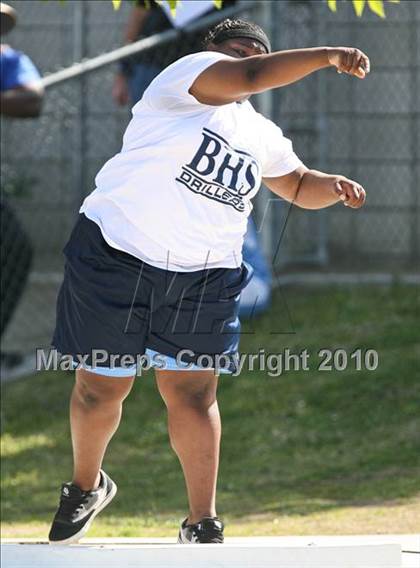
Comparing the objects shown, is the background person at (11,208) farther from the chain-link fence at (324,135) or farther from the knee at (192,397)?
the knee at (192,397)

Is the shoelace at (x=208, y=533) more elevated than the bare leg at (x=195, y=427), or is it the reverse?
the bare leg at (x=195, y=427)

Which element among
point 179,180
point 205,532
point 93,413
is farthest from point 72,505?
point 179,180

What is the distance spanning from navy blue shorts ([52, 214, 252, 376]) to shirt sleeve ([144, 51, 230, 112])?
0.44 m

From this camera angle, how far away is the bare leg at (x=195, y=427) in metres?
3.93

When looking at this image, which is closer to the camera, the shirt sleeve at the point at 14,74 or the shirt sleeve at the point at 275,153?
the shirt sleeve at the point at 275,153

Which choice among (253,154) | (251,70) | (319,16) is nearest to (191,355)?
(253,154)

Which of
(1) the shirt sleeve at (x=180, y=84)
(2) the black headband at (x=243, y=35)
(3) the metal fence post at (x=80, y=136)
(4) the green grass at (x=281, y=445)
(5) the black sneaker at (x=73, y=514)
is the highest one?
(2) the black headband at (x=243, y=35)

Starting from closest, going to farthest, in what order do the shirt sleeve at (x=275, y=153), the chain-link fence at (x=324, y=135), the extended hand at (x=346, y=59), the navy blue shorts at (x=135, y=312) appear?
1. the extended hand at (x=346, y=59)
2. the navy blue shorts at (x=135, y=312)
3. the shirt sleeve at (x=275, y=153)
4. the chain-link fence at (x=324, y=135)

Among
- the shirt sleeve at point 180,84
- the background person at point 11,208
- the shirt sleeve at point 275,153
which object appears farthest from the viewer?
the background person at point 11,208

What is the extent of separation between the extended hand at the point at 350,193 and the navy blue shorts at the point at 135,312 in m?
0.44

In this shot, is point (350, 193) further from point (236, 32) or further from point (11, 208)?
point (11, 208)

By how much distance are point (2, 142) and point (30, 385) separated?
6.05ft

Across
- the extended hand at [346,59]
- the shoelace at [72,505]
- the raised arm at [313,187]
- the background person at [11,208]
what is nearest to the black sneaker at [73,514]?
the shoelace at [72,505]

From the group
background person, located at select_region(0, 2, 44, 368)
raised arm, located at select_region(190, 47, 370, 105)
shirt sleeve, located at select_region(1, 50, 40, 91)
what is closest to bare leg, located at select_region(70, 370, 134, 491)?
raised arm, located at select_region(190, 47, 370, 105)
